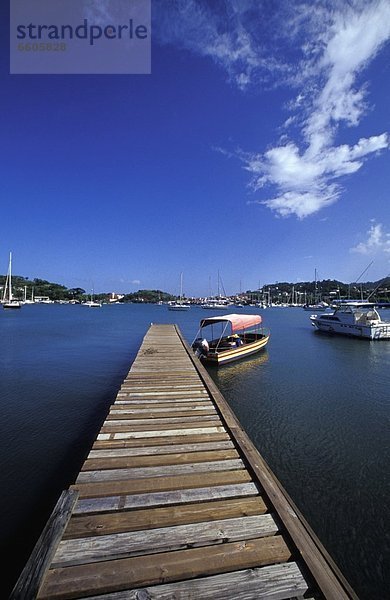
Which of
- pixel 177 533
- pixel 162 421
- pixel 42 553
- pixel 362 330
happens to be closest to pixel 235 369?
pixel 162 421

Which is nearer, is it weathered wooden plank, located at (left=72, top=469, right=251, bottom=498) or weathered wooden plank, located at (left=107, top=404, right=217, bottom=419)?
weathered wooden plank, located at (left=72, top=469, right=251, bottom=498)

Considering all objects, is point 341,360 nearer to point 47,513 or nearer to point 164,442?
point 164,442

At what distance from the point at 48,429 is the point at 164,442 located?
585 cm

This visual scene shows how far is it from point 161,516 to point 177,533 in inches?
13.6

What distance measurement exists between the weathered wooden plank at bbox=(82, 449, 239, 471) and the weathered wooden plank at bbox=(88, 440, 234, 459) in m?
0.09

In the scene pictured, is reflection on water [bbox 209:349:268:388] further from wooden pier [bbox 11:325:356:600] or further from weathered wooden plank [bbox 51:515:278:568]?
weathered wooden plank [bbox 51:515:278:568]

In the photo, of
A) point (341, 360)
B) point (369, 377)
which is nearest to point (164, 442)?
point (369, 377)

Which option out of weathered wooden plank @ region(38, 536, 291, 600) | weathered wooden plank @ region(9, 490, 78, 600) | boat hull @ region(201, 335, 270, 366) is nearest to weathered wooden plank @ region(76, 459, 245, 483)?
weathered wooden plank @ region(9, 490, 78, 600)

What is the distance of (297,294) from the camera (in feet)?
650

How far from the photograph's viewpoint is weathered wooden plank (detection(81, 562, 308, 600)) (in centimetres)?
253

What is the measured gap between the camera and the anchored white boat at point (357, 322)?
32219mm

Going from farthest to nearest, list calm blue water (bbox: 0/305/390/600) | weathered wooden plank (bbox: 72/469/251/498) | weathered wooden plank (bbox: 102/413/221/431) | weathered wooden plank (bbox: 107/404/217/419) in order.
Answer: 1. weathered wooden plank (bbox: 107/404/217/419)
2. weathered wooden plank (bbox: 102/413/221/431)
3. calm blue water (bbox: 0/305/390/600)
4. weathered wooden plank (bbox: 72/469/251/498)

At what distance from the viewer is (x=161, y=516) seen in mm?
3461

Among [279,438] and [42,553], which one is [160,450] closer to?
[42,553]
